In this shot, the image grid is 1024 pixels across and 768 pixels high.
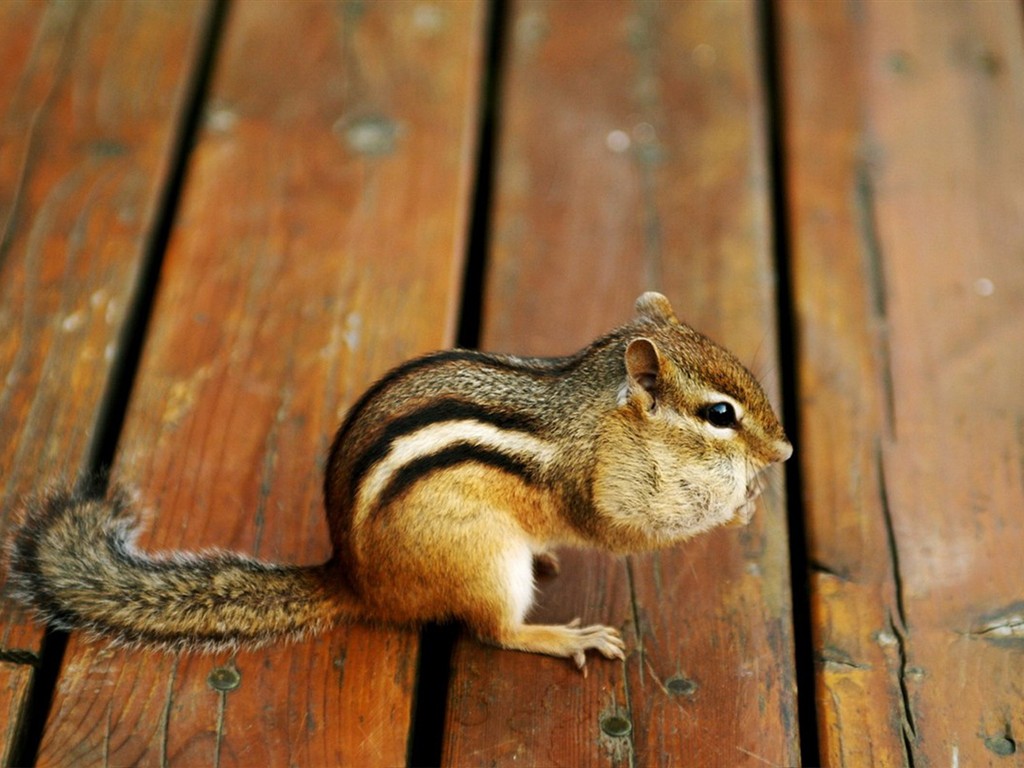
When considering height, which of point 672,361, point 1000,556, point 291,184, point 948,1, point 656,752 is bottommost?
point 656,752

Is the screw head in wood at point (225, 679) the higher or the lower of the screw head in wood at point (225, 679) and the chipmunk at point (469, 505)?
the lower

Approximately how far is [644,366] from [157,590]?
1004 mm

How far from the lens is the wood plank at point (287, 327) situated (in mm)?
2348

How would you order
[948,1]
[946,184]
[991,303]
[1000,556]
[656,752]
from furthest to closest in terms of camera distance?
[948,1]
[946,184]
[991,303]
[1000,556]
[656,752]

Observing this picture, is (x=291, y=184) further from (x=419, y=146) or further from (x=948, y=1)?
(x=948, y=1)

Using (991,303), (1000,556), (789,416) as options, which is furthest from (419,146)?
(1000,556)

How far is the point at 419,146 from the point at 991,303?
1.53 metres

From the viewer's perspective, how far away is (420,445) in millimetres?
2344

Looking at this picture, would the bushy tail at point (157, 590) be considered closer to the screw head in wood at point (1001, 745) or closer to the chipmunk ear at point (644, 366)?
the chipmunk ear at point (644, 366)

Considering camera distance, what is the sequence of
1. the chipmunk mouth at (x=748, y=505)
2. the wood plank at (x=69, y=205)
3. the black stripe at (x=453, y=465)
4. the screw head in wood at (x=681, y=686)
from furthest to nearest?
the wood plank at (x=69, y=205), the chipmunk mouth at (x=748, y=505), the screw head in wood at (x=681, y=686), the black stripe at (x=453, y=465)

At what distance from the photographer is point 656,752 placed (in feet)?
7.64

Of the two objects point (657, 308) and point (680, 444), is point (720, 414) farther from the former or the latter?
point (657, 308)

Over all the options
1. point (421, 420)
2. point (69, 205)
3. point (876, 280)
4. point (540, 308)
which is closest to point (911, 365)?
point (876, 280)

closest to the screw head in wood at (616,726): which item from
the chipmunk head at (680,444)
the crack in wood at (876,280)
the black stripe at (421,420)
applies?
the chipmunk head at (680,444)
